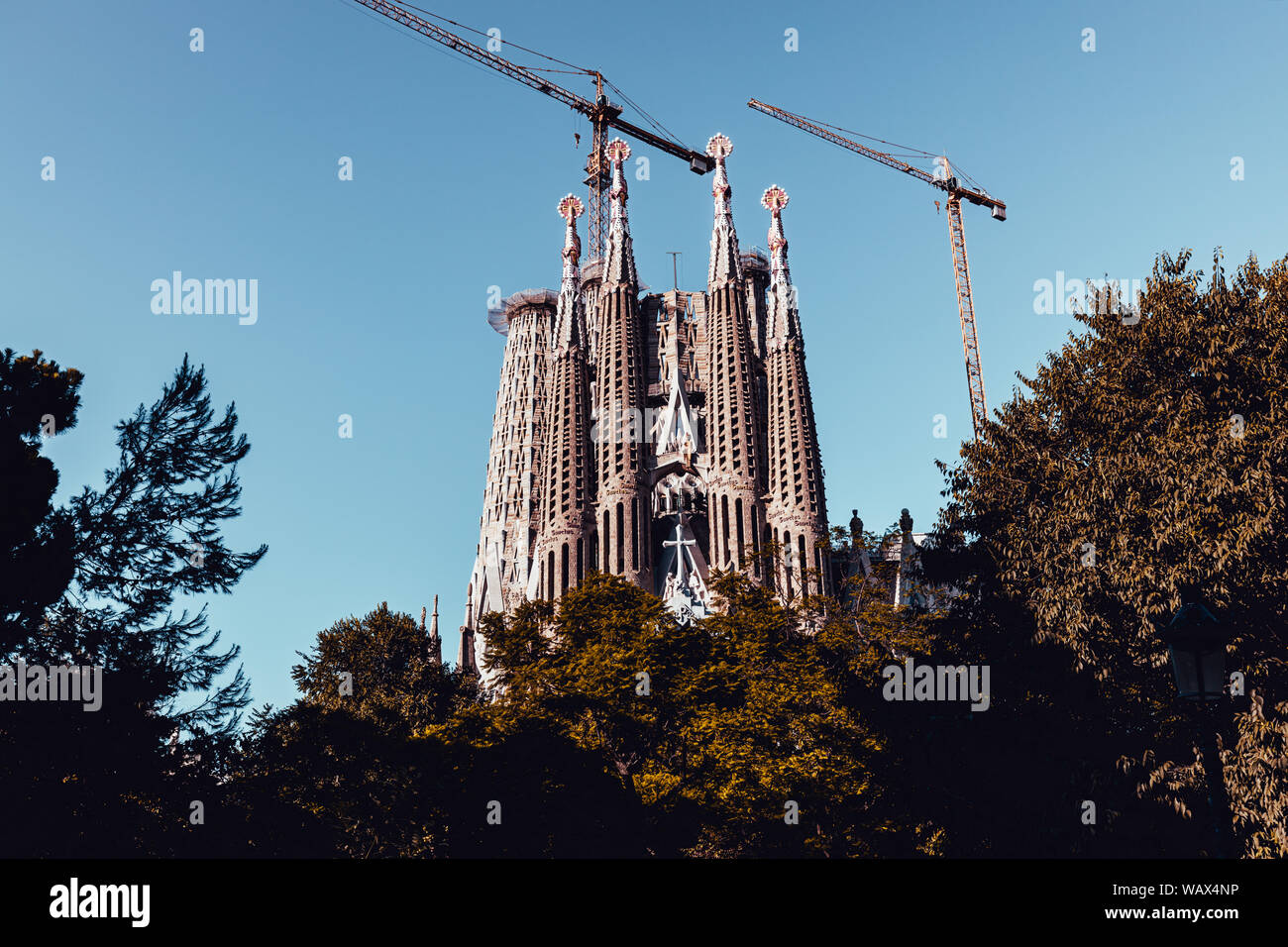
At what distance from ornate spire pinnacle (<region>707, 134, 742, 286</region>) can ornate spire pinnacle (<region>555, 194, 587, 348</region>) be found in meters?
8.48

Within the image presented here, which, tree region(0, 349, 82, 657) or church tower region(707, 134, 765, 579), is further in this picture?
church tower region(707, 134, 765, 579)

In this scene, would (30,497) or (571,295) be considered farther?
(571,295)

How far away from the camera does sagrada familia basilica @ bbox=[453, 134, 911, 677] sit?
2591 inches

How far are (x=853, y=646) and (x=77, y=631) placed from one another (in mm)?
20510

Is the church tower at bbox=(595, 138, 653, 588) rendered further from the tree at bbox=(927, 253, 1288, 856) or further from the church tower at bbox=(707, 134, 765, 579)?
the tree at bbox=(927, 253, 1288, 856)

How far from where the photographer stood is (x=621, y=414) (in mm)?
69000

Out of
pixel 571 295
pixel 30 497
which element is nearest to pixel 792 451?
pixel 571 295

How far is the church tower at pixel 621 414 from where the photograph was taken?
215ft

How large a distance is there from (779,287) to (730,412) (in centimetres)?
989

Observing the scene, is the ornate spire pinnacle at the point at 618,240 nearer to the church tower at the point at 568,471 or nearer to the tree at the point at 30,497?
the church tower at the point at 568,471

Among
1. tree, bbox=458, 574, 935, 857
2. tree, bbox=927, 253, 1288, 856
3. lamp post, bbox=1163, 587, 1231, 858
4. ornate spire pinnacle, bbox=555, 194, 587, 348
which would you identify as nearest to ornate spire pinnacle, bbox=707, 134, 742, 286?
ornate spire pinnacle, bbox=555, 194, 587, 348

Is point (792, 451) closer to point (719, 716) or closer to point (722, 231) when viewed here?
point (722, 231)
